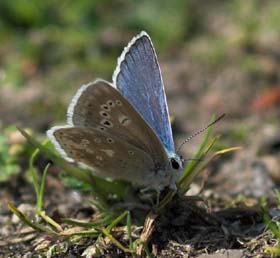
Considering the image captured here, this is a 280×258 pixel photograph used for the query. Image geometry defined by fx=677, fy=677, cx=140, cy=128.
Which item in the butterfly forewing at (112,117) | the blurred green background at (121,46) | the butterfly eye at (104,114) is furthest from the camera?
the blurred green background at (121,46)

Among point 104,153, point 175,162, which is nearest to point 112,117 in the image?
point 104,153

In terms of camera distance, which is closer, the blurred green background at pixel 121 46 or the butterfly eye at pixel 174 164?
the butterfly eye at pixel 174 164

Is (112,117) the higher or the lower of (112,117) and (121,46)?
the higher

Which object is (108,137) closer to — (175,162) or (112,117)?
(112,117)

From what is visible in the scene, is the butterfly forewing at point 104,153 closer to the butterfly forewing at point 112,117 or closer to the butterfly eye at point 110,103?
the butterfly forewing at point 112,117

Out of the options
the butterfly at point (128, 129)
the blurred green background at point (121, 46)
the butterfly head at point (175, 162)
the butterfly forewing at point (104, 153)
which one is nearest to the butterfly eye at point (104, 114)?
the butterfly at point (128, 129)

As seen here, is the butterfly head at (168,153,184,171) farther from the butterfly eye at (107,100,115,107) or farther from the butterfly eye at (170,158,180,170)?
the butterfly eye at (107,100,115,107)

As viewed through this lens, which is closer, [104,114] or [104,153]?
[104,114]
